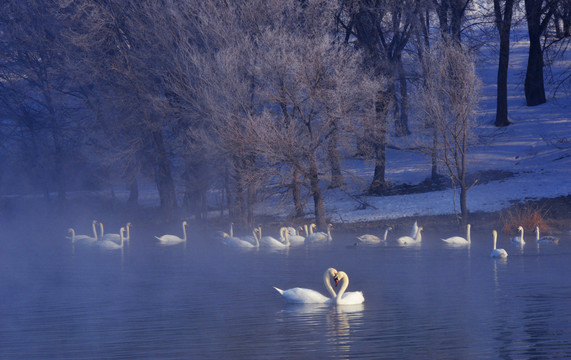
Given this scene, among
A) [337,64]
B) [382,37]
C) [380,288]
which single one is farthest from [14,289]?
[382,37]

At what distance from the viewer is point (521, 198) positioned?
96.6ft

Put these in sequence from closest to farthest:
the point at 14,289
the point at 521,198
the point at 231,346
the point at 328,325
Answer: the point at 231,346 < the point at 328,325 < the point at 14,289 < the point at 521,198

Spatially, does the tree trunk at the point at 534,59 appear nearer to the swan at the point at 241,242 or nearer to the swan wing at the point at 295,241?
the swan wing at the point at 295,241

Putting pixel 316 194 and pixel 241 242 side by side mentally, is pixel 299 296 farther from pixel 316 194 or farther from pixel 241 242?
pixel 316 194

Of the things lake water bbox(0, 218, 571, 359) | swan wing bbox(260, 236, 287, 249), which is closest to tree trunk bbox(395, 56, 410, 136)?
swan wing bbox(260, 236, 287, 249)

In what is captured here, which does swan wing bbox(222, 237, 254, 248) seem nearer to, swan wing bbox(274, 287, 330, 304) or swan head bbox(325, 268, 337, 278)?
swan head bbox(325, 268, 337, 278)

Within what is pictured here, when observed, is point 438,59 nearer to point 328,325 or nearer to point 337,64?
point 337,64

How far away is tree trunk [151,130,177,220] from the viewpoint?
116 ft

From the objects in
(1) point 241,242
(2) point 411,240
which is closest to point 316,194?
(1) point 241,242

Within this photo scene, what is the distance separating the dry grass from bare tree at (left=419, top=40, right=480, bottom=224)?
191 centimetres

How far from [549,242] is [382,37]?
14.6 m

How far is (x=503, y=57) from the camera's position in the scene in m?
38.7

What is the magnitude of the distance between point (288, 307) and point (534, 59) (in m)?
31.1

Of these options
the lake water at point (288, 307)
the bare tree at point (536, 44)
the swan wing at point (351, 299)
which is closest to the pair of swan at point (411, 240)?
the lake water at point (288, 307)
